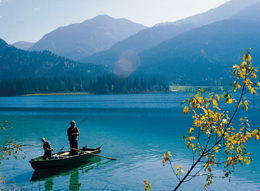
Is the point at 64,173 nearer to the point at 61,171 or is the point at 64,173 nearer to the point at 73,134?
the point at 61,171

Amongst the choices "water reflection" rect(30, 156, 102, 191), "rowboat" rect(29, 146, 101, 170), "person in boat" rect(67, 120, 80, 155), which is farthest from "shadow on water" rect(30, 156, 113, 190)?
"person in boat" rect(67, 120, 80, 155)

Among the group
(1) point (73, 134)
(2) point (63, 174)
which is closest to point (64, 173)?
(2) point (63, 174)

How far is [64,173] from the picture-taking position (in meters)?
18.2

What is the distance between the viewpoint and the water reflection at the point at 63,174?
16016 mm

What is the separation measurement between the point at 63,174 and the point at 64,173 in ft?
0.62

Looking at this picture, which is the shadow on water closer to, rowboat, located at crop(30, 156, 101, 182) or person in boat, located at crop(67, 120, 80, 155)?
rowboat, located at crop(30, 156, 101, 182)

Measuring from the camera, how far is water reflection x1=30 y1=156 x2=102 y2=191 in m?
16.0

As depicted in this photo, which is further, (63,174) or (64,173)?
(64,173)

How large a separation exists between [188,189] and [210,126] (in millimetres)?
11667

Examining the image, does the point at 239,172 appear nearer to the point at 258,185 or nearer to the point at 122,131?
the point at 258,185

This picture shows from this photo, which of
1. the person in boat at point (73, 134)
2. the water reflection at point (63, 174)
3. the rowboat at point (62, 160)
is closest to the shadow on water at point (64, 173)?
the water reflection at point (63, 174)

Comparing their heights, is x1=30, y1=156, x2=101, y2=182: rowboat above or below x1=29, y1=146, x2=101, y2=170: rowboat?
below

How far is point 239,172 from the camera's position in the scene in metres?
18.0

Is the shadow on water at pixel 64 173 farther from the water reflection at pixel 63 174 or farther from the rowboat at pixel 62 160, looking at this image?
the rowboat at pixel 62 160
